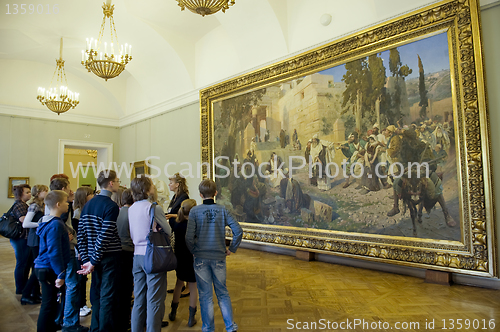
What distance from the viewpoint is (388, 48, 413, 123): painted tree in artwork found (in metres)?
5.86

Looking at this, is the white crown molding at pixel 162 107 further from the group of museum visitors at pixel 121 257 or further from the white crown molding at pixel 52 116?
the group of museum visitors at pixel 121 257

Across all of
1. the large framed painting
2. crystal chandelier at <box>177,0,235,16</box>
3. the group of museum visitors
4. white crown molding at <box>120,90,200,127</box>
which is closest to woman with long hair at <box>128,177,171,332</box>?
the group of museum visitors

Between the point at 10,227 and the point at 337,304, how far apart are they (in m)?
4.90

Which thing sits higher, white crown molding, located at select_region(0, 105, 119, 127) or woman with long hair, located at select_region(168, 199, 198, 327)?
white crown molding, located at select_region(0, 105, 119, 127)

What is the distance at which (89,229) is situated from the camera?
11.3 ft

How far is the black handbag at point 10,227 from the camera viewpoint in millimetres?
4789

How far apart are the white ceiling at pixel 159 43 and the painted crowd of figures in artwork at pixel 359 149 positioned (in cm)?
102

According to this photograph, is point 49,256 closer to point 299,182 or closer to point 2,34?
point 299,182

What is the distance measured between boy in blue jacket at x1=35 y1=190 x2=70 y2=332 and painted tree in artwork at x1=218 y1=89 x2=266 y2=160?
19.0 feet

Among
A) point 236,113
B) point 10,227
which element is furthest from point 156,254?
point 236,113

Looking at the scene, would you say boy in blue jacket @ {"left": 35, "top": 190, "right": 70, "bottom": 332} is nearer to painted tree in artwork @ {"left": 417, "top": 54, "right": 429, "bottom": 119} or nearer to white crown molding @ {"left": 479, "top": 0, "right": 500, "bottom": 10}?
painted tree in artwork @ {"left": 417, "top": 54, "right": 429, "bottom": 119}

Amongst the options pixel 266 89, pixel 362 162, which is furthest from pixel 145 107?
pixel 362 162

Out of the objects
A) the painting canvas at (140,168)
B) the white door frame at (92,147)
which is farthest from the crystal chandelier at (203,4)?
the white door frame at (92,147)

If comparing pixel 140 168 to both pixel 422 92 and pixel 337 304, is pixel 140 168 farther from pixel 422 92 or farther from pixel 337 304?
pixel 422 92
